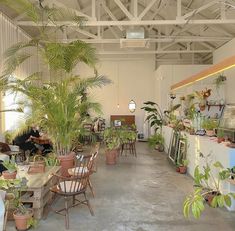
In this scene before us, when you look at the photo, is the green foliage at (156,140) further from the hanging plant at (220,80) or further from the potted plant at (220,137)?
the potted plant at (220,137)

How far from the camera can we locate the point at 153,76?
536 inches

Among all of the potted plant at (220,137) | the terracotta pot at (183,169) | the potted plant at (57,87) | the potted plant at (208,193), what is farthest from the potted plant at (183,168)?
the potted plant at (57,87)

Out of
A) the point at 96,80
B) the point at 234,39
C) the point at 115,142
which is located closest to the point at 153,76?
the point at 234,39

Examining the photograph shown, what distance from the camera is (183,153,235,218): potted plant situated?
3.22 metres

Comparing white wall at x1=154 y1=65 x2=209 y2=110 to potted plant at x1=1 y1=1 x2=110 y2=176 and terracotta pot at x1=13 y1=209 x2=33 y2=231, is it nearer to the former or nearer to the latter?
potted plant at x1=1 y1=1 x2=110 y2=176

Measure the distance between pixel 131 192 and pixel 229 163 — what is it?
1820 millimetres

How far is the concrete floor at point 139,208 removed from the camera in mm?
3775

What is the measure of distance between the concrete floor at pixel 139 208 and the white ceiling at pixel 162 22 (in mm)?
3840

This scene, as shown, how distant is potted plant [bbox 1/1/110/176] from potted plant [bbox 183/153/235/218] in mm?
2509

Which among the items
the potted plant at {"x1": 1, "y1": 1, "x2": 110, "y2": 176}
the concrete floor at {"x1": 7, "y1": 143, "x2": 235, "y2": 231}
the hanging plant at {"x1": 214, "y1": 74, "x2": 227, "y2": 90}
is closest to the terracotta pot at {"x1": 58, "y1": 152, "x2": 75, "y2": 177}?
the potted plant at {"x1": 1, "y1": 1, "x2": 110, "y2": 176}

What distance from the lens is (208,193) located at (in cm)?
461

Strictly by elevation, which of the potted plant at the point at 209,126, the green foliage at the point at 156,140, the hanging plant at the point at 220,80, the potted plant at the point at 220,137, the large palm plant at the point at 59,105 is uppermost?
the hanging plant at the point at 220,80

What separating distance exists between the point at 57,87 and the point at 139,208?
2.83 metres

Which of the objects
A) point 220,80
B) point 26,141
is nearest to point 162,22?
point 220,80
